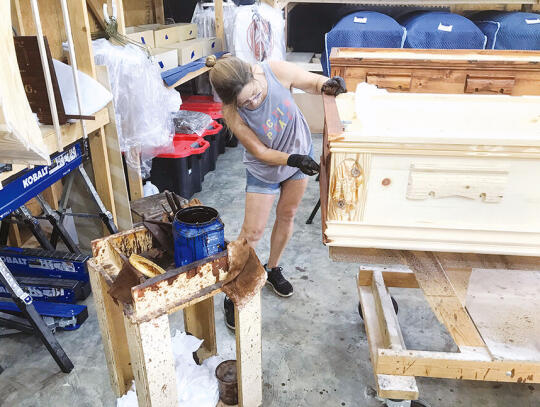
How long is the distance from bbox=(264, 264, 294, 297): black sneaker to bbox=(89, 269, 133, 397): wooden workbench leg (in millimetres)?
977

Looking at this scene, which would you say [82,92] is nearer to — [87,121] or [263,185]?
Answer: [87,121]

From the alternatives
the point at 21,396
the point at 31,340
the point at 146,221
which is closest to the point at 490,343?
the point at 146,221

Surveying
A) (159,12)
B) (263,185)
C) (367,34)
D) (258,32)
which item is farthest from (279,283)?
(159,12)

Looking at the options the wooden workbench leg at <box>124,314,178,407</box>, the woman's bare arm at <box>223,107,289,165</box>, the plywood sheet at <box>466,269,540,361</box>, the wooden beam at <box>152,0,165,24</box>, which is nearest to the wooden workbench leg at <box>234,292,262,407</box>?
the wooden workbench leg at <box>124,314,178,407</box>

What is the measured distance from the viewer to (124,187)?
268 centimetres

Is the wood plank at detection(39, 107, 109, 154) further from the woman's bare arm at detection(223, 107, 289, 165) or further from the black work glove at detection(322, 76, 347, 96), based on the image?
the black work glove at detection(322, 76, 347, 96)

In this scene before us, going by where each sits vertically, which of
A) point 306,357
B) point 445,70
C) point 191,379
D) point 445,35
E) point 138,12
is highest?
point 138,12

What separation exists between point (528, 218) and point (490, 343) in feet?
1.67

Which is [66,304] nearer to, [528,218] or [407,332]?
[407,332]

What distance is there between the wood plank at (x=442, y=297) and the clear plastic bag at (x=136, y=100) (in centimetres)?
188

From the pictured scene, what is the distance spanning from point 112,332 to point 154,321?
40 centimetres

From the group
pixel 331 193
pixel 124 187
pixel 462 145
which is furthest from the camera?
pixel 124 187

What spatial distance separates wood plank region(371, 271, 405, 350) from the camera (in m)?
1.68

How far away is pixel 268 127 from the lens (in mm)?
1985
